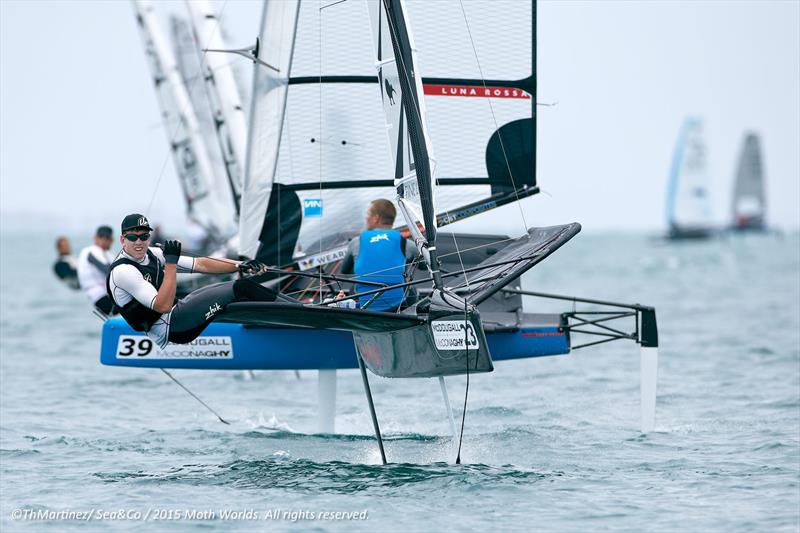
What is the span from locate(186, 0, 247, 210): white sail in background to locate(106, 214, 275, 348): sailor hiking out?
6.80 meters

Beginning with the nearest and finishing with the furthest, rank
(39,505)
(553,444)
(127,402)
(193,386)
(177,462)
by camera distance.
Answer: (39,505) → (177,462) → (553,444) → (127,402) → (193,386)

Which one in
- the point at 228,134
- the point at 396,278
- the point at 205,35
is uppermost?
the point at 205,35

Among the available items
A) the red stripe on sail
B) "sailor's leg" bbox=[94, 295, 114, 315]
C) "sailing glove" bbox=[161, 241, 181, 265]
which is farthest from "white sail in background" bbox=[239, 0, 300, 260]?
"sailing glove" bbox=[161, 241, 181, 265]

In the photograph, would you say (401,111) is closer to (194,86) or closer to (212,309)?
(212,309)

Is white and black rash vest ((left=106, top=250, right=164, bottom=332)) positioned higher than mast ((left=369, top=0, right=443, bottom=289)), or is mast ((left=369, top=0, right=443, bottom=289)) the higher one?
mast ((left=369, top=0, right=443, bottom=289))

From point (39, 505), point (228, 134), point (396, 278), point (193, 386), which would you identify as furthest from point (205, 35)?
point (39, 505)

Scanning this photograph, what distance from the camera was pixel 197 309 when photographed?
273 inches

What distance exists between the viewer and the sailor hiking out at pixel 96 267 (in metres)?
10.5

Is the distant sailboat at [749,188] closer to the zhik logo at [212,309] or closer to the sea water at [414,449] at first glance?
the sea water at [414,449]

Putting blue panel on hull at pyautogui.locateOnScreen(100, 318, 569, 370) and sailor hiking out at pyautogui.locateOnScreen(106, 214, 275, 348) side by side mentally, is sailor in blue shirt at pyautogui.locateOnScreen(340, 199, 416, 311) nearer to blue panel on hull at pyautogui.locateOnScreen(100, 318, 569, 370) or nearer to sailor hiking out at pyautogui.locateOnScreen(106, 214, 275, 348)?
blue panel on hull at pyautogui.locateOnScreen(100, 318, 569, 370)

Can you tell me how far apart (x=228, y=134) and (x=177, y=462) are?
262 inches

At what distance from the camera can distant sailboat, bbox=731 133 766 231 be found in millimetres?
61000

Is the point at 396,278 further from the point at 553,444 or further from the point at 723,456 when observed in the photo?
the point at 723,456

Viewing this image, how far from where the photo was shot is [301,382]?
1260 centimetres
